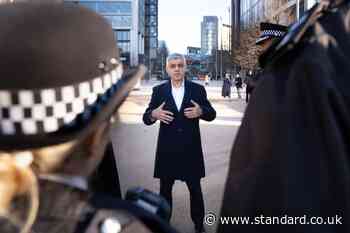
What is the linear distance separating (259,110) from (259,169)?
0.12 m

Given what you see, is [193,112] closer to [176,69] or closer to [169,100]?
[169,100]

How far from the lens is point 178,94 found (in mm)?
4547

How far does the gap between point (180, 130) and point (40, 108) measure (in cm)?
358

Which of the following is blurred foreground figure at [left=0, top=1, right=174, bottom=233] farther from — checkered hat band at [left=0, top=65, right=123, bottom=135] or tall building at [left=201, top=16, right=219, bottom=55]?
tall building at [left=201, top=16, right=219, bottom=55]

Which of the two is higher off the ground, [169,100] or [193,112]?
[169,100]

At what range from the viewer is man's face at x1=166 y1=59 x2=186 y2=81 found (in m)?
4.57

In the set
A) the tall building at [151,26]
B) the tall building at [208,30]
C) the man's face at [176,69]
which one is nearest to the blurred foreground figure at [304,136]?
the man's face at [176,69]

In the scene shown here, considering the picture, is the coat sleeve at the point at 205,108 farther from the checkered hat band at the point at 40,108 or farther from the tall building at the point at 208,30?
the tall building at the point at 208,30

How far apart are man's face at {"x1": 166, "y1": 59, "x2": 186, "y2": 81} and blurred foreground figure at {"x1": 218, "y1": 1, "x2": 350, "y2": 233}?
351 cm

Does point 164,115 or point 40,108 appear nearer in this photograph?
point 40,108

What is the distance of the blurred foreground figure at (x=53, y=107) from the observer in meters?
0.91

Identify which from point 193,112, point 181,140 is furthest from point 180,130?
point 193,112

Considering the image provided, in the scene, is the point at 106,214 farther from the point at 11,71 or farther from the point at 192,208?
the point at 192,208

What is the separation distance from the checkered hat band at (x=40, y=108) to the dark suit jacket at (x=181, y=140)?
353cm
